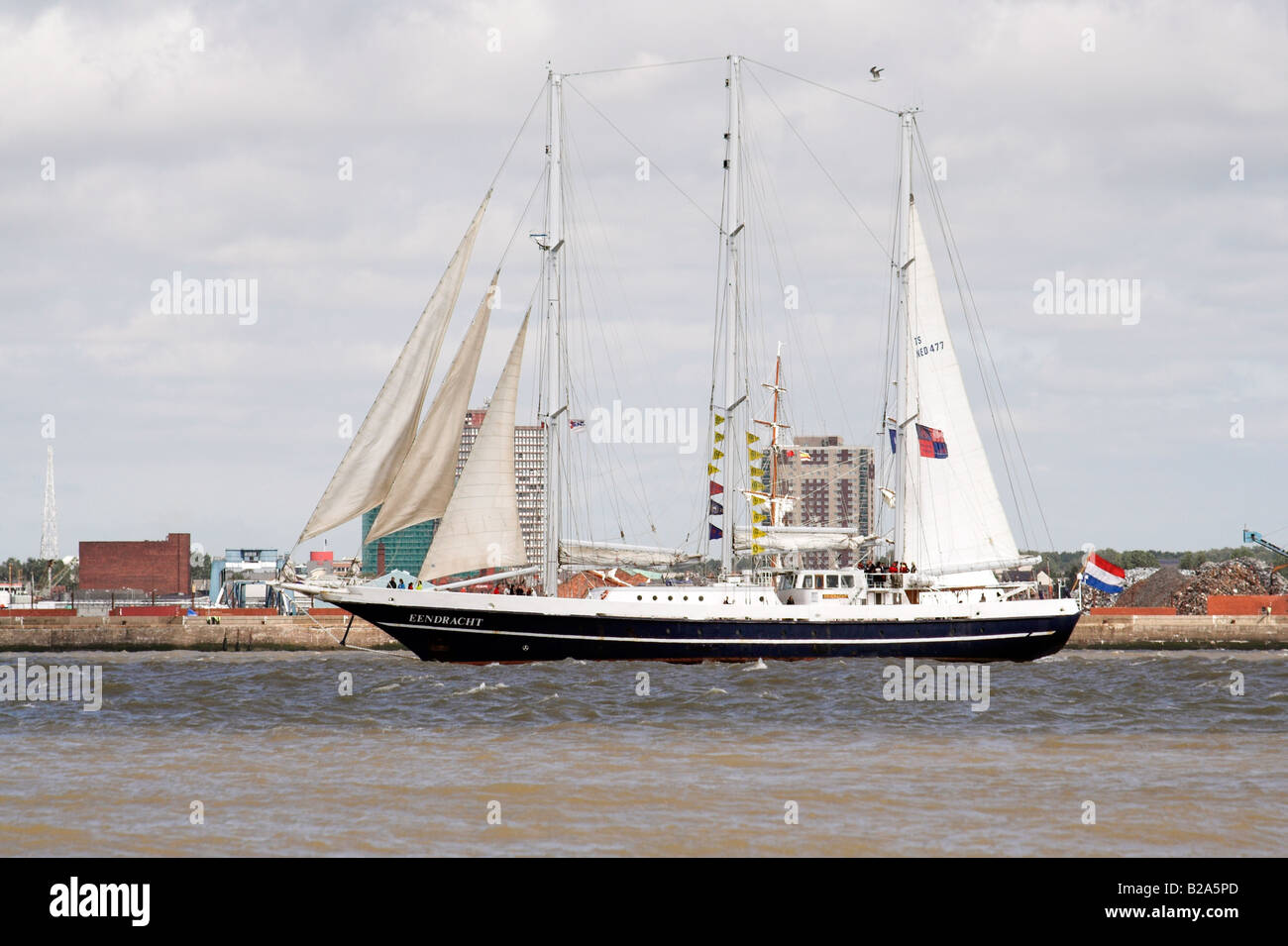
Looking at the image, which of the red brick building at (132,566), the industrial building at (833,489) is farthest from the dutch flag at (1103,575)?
the red brick building at (132,566)

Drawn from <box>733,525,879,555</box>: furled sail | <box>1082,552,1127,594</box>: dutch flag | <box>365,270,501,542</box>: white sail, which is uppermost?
<box>365,270,501,542</box>: white sail

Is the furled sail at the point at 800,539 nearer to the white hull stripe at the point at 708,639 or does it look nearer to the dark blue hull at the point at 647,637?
the dark blue hull at the point at 647,637

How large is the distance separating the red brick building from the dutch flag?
147 meters

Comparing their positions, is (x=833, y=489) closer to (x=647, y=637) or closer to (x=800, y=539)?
(x=800, y=539)

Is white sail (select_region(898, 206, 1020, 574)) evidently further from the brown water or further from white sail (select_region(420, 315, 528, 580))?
white sail (select_region(420, 315, 528, 580))

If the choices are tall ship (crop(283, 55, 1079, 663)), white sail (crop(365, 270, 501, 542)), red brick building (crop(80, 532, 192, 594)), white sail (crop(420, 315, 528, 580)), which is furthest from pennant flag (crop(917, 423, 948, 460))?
red brick building (crop(80, 532, 192, 594))

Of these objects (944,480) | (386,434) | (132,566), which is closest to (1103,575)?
(944,480)

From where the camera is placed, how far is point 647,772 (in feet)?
70.1

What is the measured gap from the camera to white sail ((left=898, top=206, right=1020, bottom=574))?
53344mm

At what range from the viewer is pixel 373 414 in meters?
46.4

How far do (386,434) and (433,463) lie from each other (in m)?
2.06
